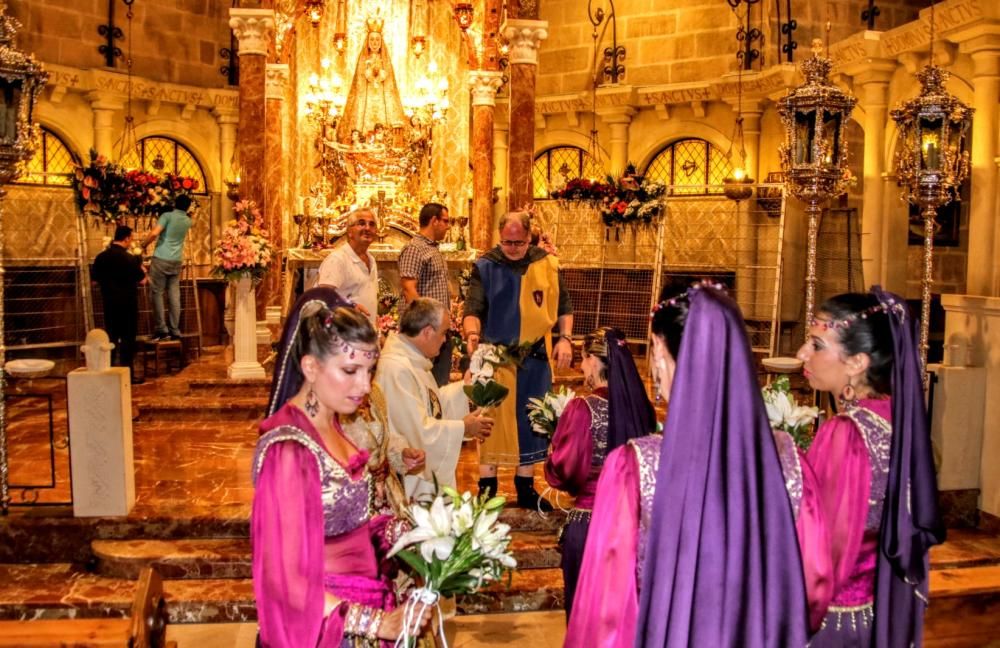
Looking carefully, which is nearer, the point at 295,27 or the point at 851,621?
the point at 851,621

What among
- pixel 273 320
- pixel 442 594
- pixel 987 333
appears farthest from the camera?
pixel 273 320

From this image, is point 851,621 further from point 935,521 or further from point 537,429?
point 537,429

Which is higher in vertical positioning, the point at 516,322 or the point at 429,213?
the point at 429,213

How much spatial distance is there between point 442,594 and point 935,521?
1.51 metres

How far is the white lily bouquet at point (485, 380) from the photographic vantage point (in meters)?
4.84

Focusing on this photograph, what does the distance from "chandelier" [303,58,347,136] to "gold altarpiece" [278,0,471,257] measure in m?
0.01

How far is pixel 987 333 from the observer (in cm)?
655

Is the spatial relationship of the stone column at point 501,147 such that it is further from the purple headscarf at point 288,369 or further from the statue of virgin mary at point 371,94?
the purple headscarf at point 288,369

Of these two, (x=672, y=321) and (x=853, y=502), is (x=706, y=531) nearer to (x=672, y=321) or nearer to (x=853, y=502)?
(x=672, y=321)

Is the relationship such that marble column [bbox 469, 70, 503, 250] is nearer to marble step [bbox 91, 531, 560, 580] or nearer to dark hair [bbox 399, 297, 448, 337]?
marble step [bbox 91, 531, 560, 580]

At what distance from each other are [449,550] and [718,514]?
705 millimetres

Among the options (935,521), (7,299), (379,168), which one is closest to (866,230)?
(379,168)

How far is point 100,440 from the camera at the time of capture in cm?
570

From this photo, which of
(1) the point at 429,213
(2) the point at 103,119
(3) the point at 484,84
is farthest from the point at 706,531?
(2) the point at 103,119
